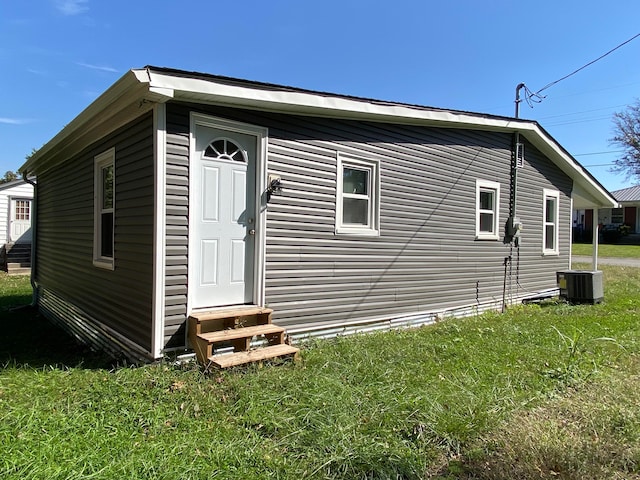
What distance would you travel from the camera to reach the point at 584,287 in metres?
8.97

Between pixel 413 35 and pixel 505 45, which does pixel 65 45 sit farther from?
pixel 505 45

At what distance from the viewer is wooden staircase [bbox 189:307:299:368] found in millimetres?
4105

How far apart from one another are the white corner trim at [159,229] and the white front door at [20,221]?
15654 millimetres

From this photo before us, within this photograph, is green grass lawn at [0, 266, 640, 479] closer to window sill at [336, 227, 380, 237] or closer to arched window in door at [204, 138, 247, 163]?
window sill at [336, 227, 380, 237]

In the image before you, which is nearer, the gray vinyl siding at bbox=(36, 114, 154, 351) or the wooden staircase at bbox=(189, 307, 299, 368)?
the wooden staircase at bbox=(189, 307, 299, 368)

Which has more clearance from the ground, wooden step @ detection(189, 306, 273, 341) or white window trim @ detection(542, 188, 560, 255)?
white window trim @ detection(542, 188, 560, 255)

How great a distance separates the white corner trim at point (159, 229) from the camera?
13.6 feet

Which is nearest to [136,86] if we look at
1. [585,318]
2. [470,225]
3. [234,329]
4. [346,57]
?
[234,329]

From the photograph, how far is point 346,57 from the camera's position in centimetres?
1518

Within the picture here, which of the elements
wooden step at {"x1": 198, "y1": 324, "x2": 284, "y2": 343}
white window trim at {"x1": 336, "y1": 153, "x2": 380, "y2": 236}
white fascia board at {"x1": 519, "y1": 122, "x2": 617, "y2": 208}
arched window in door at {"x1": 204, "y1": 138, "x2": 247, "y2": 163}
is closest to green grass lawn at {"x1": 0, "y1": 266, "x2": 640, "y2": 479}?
wooden step at {"x1": 198, "y1": 324, "x2": 284, "y2": 343}

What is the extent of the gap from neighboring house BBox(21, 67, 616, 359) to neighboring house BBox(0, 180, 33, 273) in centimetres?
832

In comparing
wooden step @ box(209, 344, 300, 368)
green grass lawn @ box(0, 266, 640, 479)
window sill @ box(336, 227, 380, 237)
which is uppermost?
window sill @ box(336, 227, 380, 237)

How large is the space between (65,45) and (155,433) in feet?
35.9

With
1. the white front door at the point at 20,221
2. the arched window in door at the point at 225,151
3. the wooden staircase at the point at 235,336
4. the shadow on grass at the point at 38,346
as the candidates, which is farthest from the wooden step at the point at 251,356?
the white front door at the point at 20,221
